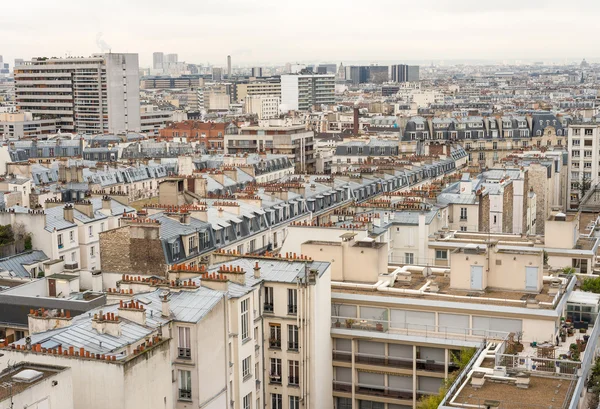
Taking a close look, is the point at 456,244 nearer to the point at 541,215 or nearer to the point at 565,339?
the point at 565,339

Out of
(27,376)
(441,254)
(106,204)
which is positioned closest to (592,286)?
(441,254)

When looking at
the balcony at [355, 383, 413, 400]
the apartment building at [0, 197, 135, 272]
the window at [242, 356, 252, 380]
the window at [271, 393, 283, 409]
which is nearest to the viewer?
the window at [242, 356, 252, 380]

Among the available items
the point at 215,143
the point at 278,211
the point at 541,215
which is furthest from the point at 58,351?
the point at 215,143

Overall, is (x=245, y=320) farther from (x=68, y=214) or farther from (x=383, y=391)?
(x=68, y=214)

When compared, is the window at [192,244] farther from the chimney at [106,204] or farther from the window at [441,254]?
the chimney at [106,204]

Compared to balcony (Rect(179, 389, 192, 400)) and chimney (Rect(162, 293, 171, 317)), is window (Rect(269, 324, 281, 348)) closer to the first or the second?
balcony (Rect(179, 389, 192, 400))

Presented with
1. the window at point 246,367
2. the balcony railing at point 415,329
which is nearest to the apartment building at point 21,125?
the balcony railing at point 415,329

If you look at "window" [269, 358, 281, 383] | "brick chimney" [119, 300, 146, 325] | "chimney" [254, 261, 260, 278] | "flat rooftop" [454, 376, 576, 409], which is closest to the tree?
"flat rooftop" [454, 376, 576, 409]
